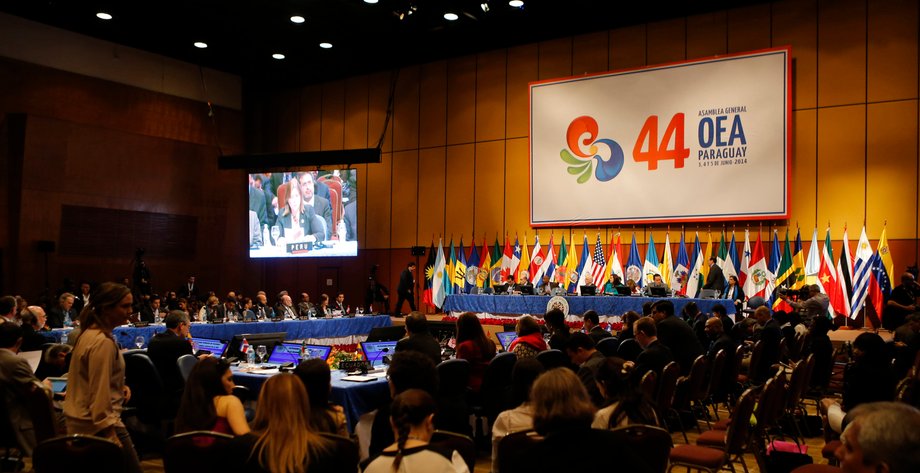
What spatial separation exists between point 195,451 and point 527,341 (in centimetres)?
364

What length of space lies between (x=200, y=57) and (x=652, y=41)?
11.1 m

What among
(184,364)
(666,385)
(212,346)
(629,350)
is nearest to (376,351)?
(184,364)

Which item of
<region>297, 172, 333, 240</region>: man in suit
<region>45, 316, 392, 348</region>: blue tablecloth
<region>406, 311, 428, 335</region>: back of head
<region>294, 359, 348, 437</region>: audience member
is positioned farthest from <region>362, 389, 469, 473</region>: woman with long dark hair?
<region>297, 172, 333, 240</region>: man in suit

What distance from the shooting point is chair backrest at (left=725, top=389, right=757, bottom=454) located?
4641 mm

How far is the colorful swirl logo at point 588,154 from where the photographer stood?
16.2 metres

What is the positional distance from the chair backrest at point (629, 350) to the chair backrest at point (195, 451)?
14.3 ft

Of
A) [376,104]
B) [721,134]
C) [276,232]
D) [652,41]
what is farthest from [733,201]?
[276,232]

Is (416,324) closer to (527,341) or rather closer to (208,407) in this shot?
(527,341)

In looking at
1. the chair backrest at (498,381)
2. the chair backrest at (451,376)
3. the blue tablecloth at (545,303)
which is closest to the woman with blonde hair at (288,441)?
the chair backrest at (451,376)

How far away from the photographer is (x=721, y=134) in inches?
585

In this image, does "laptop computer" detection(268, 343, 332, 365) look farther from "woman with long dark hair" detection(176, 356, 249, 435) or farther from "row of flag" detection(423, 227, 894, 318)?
"row of flag" detection(423, 227, 894, 318)

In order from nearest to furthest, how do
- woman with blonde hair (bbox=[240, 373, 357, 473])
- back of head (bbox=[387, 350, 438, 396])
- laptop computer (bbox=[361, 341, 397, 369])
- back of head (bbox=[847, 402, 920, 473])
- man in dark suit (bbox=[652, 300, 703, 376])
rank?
back of head (bbox=[847, 402, 920, 473]) → woman with blonde hair (bbox=[240, 373, 357, 473]) → back of head (bbox=[387, 350, 438, 396]) → laptop computer (bbox=[361, 341, 397, 369]) → man in dark suit (bbox=[652, 300, 703, 376])

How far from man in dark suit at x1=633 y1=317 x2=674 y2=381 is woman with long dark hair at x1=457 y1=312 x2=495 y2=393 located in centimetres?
127

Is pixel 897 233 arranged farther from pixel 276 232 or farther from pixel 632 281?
pixel 276 232
